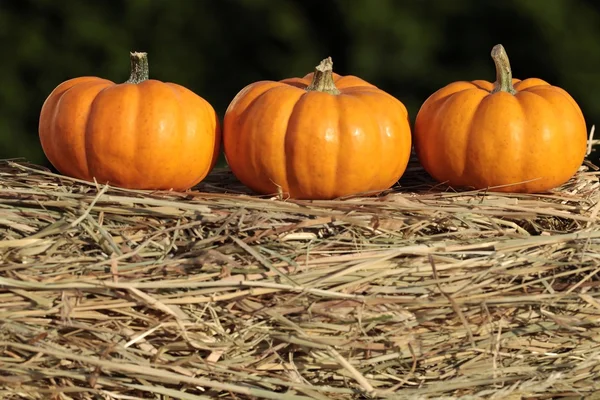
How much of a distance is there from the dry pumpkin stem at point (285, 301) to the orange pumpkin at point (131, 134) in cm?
14

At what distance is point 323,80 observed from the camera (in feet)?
8.04

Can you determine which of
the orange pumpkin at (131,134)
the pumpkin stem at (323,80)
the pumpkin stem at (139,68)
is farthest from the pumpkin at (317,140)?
the pumpkin stem at (139,68)

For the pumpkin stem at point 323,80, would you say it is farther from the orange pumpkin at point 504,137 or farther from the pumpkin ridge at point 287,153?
the orange pumpkin at point 504,137

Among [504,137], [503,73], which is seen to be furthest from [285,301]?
[503,73]

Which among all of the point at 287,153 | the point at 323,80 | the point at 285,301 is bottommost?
the point at 285,301

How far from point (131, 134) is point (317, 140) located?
0.51 meters

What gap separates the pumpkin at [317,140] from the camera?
2346 millimetres

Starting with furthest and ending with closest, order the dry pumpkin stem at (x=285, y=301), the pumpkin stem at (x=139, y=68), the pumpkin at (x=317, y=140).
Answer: the pumpkin stem at (x=139, y=68)
the pumpkin at (x=317, y=140)
the dry pumpkin stem at (x=285, y=301)

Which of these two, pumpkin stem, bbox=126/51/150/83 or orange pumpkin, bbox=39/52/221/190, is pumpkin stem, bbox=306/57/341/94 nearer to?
orange pumpkin, bbox=39/52/221/190

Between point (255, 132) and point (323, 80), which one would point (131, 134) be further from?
point (323, 80)

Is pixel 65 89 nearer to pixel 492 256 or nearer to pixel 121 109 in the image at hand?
pixel 121 109

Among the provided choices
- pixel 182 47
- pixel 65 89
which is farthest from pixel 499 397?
pixel 182 47

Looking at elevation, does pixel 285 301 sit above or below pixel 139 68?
below

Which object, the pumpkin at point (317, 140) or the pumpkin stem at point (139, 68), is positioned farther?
the pumpkin stem at point (139, 68)
